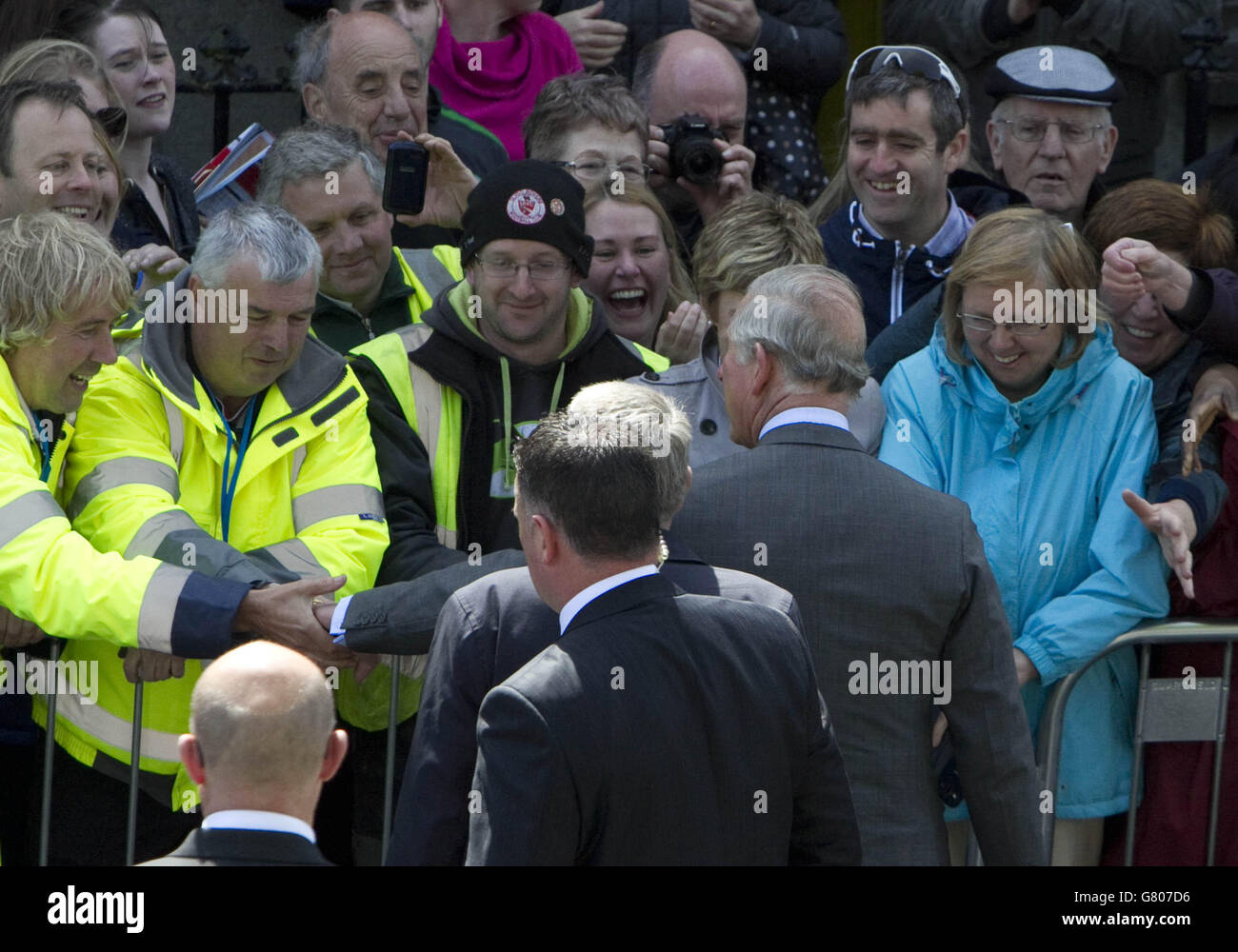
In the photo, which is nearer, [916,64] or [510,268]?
[510,268]

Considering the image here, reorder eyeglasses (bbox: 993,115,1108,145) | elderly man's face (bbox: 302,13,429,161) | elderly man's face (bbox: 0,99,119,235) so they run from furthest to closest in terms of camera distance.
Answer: eyeglasses (bbox: 993,115,1108,145) < elderly man's face (bbox: 302,13,429,161) < elderly man's face (bbox: 0,99,119,235)

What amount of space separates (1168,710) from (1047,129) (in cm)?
194

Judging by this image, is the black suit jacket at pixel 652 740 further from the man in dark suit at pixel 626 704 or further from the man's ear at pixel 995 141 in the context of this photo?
the man's ear at pixel 995 141

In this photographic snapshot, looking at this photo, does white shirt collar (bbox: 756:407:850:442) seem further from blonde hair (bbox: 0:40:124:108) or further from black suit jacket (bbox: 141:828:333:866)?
blonde hair (bbox: 0:40:124:108)

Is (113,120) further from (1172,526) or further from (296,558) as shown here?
Result: (1172,526)

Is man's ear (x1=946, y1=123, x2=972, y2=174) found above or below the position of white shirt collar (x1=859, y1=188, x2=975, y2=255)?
above

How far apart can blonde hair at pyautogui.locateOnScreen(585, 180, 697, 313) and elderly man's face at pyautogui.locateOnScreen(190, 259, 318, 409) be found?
116 centimetres

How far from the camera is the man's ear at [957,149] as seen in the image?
5223 millimetres

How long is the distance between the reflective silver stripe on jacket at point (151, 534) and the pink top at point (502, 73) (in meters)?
2.42

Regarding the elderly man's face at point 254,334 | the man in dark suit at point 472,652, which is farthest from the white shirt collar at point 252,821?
the elderly man's face at point 254,334

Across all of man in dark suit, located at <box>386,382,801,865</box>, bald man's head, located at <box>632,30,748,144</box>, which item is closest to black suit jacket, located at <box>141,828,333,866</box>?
man in dark suit, located at <box>386,382,801,865</box>

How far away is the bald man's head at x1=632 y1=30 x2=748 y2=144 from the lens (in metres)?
5.55

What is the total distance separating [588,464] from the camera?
2.78m

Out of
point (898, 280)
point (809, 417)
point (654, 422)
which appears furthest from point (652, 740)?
point (898, 280)
